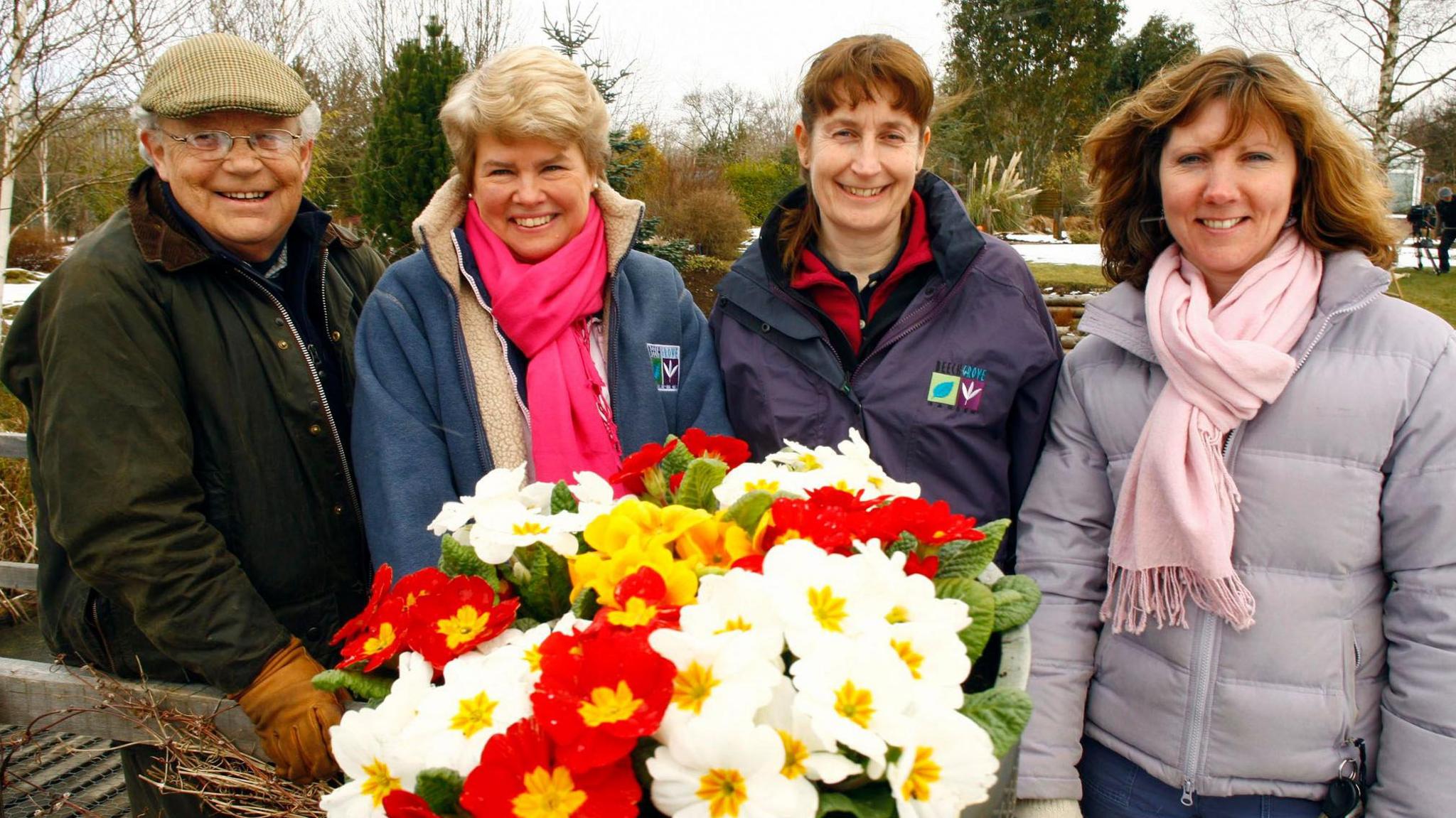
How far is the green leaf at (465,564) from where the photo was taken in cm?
117

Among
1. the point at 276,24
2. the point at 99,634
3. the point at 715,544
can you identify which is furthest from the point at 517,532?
the point at 276,24

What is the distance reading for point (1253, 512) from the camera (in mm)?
1747

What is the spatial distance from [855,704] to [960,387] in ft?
4.34

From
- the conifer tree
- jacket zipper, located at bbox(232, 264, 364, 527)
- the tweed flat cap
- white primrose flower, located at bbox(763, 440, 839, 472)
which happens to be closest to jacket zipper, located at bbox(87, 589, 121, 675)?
jacket zipper, located at bbox(232, 264, 364, 527)

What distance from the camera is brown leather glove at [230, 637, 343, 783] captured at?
1.63m

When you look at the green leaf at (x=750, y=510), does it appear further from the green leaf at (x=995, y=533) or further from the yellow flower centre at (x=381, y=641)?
the yellow flower centre at (x=381, y=641)

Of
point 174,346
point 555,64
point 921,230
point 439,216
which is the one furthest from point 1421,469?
point 174,346

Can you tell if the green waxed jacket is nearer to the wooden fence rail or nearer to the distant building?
the wooden fence rail

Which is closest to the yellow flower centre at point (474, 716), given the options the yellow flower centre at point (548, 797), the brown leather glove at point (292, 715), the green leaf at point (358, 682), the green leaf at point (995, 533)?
the yellow flower centre at point (548, 797)

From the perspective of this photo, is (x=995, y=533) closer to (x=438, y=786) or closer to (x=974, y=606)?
(x=974, y=606)

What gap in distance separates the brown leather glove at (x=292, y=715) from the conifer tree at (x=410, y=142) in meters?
6.60

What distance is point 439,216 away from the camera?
2.15 meters

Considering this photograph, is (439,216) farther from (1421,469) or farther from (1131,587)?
(1421,469)

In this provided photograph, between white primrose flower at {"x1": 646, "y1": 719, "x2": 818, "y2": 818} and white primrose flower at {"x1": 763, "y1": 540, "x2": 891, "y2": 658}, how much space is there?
0.11 metres
